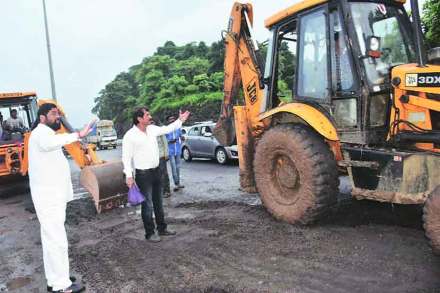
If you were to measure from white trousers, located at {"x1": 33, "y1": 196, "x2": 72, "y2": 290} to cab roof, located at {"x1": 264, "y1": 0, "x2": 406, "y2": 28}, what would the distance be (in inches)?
154

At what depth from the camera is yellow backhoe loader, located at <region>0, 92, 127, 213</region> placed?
7898 millimetres

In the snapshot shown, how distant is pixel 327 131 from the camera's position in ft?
17.8

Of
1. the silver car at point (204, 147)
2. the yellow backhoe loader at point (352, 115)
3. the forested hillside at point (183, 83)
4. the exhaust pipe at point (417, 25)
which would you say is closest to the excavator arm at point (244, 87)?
the yellow backhoe loader at point (352, 115)

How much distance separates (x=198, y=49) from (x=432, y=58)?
35.8 m

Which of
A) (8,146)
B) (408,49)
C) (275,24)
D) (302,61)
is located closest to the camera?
(408,49)

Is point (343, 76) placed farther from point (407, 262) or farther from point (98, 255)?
point (98, 255)

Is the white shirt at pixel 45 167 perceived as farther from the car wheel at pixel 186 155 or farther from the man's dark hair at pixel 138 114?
the car wheel at pixel 186 155

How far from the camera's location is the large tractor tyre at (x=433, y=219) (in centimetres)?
411

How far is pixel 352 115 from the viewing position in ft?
17.7

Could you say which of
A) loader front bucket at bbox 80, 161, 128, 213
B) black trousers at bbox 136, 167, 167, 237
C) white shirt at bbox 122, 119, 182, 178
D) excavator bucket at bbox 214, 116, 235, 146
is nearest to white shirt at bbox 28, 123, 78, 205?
white shirt at bbox 122, 119, 182, 178

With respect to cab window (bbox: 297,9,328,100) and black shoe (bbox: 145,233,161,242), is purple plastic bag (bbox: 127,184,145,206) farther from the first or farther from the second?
cab window (bbox: 297,9,328,100)

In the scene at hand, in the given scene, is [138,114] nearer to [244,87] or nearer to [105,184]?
[244,87]

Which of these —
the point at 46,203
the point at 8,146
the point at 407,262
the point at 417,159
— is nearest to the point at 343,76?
the point at 417,159

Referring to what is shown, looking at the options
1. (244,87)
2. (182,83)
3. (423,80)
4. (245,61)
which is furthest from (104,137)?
(423,80)
